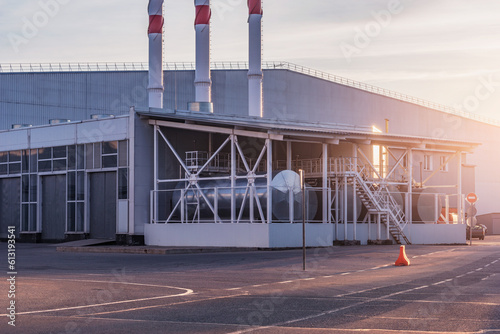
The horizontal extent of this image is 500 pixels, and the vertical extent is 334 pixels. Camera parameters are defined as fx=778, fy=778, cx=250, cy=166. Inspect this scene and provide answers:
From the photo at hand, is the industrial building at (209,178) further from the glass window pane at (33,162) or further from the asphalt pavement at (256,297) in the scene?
the asphalt pavement at (256,297)

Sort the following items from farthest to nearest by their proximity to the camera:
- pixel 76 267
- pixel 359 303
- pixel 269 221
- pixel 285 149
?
pixel 285 149 < pixel 269 221 < pixel 76 267 < pixel 359 303

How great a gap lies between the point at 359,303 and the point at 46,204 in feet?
127

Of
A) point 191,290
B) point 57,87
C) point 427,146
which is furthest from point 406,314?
point 57,87

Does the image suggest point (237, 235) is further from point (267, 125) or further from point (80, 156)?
point (80, 156)

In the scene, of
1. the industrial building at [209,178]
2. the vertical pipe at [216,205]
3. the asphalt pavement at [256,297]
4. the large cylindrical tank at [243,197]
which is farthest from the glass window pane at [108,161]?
the asphalt pavement at [256,297]

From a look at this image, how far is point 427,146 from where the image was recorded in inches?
1969

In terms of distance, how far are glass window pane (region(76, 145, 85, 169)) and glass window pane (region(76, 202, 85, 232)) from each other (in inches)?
92.2

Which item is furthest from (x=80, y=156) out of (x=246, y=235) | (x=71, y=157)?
(x=246, y=235)

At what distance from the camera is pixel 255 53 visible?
5334cm

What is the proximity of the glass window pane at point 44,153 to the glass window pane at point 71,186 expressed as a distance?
2560mm

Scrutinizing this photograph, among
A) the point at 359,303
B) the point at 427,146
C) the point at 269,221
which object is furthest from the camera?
the point at 427,146

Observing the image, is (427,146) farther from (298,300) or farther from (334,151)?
(298,300)

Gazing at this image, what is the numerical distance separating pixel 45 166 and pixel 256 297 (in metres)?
36.5

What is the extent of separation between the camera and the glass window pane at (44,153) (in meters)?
49.9
